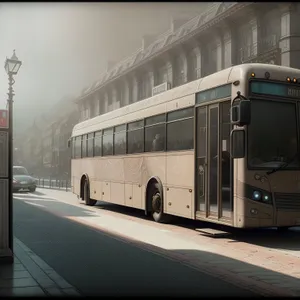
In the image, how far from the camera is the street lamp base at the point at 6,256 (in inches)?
273

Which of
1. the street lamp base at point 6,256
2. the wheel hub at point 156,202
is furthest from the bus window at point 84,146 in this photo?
the street lamp base at point 6,256

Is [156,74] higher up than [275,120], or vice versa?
[156,74]

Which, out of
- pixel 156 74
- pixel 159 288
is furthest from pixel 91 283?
pixel 156 74

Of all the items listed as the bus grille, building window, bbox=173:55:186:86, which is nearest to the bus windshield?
the bus grille

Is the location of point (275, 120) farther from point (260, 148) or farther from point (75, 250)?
point (75, 250)

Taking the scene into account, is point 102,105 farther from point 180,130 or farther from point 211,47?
point 180,130

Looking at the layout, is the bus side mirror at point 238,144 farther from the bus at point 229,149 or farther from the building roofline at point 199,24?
the building roofline at point 199,24

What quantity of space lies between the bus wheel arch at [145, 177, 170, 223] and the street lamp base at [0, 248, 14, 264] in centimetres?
536

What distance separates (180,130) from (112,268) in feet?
16.2

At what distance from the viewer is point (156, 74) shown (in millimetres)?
38594

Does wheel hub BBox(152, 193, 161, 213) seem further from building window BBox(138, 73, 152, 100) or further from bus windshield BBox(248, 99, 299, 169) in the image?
building window BBox(138, 73, 152, 100)

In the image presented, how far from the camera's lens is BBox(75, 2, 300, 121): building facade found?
80.1 ft

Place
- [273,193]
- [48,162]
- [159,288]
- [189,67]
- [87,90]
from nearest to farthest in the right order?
[159,288] → [273,193] → [189,67] → [87,90] → [48,162]

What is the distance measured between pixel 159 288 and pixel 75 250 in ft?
9.87
